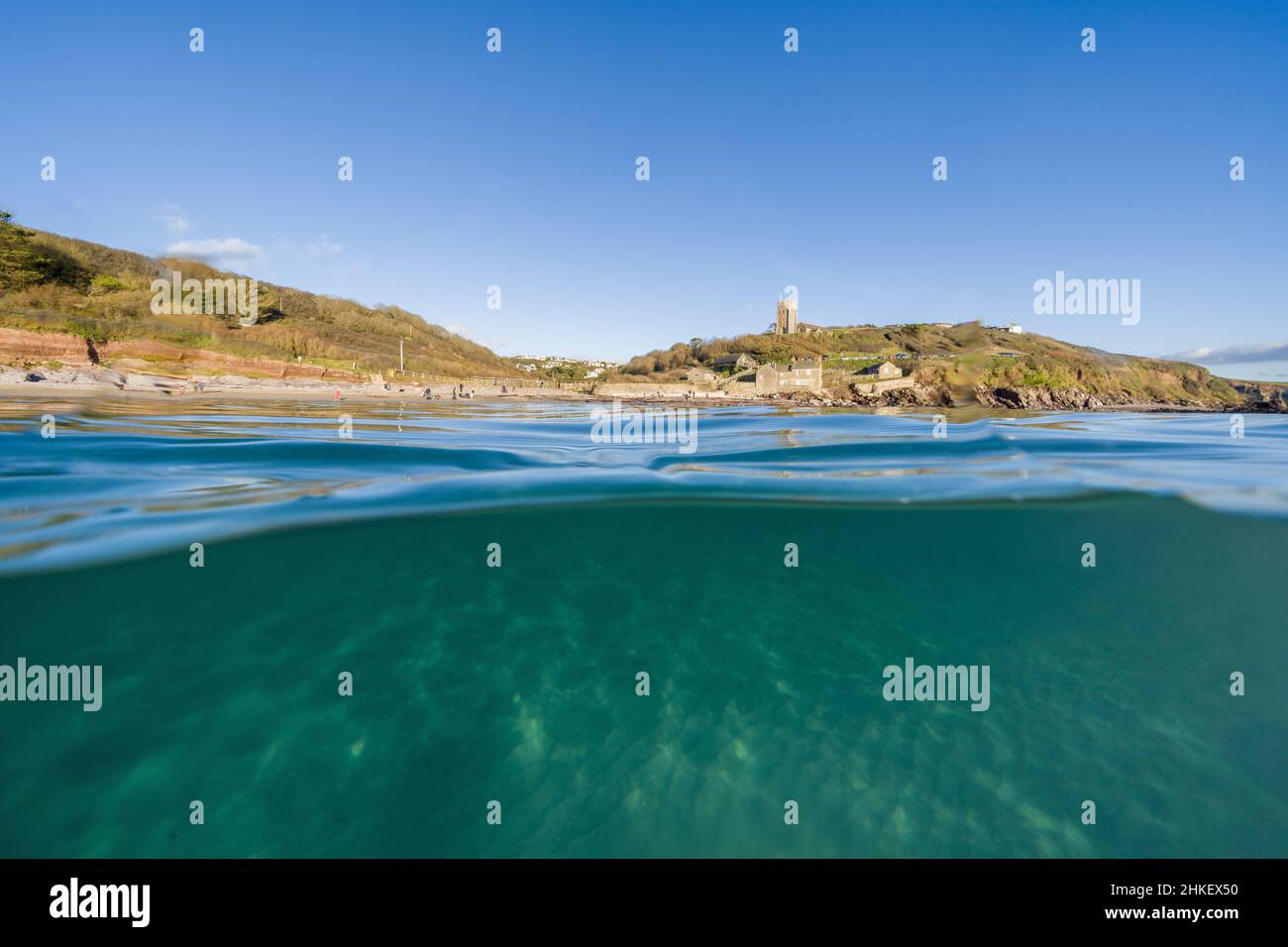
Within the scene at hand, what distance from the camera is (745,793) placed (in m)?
3.04

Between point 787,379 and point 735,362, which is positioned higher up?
point 735,362

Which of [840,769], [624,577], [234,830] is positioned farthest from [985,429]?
[234,830]

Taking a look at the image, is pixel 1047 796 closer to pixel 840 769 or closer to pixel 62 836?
pixel 840 769

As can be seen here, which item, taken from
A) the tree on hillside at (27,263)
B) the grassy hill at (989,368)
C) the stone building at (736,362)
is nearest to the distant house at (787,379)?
the grassy hill at (989,368)

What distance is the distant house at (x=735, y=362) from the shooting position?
3169 inches

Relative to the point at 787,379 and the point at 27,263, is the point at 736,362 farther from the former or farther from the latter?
the point at 27,263

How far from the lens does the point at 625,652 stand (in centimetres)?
445

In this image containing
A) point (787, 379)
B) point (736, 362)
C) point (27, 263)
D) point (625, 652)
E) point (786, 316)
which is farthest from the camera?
point (786, 316)

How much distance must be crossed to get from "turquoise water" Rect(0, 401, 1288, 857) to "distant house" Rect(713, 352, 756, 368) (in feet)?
238

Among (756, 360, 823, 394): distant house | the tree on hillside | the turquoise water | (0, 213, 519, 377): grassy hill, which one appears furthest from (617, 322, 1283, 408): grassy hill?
the tree on hillside

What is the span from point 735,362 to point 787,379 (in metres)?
31.1

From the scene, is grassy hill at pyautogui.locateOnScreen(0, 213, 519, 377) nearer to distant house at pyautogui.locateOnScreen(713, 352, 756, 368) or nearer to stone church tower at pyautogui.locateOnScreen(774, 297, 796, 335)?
distant house at pyautogui.locateOnScreen(713, 352, 756, 368)

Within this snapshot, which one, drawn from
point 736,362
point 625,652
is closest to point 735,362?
point 736,362
